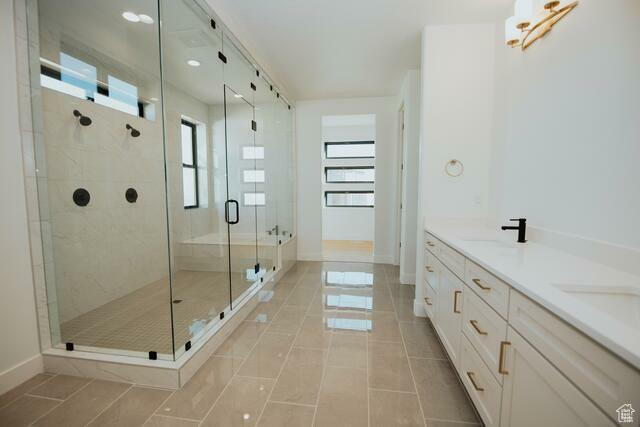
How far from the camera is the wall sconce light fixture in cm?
162

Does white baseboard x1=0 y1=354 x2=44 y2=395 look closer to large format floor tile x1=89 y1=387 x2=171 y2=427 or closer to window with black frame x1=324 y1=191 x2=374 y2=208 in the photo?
large format floor tile x1=89 y1=387 x2=171 y2=427

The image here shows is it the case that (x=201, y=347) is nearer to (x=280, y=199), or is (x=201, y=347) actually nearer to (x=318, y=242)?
(x=280, y=199)

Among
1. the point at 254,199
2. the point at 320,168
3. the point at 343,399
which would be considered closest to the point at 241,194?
the point at 254,199

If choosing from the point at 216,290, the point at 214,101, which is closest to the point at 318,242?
the point at 216,290

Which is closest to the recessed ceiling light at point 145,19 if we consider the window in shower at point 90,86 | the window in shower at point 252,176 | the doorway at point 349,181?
the window in shower at point 90,86

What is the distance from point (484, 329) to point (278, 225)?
320cm

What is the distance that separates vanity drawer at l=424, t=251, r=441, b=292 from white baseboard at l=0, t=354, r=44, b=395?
2.89 meters

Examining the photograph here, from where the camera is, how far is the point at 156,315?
2.44 meters

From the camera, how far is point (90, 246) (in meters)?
2.52

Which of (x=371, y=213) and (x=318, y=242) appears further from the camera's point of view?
(x=371, y=213)

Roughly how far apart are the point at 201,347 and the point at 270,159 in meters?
2.74

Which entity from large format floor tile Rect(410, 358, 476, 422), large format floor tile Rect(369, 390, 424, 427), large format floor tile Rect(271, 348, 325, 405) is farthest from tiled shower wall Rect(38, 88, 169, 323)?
large format floor tile Rect(410, 358, 476, 422)

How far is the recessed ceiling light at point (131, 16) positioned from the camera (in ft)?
7.53

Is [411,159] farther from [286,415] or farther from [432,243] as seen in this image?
[286,415]
